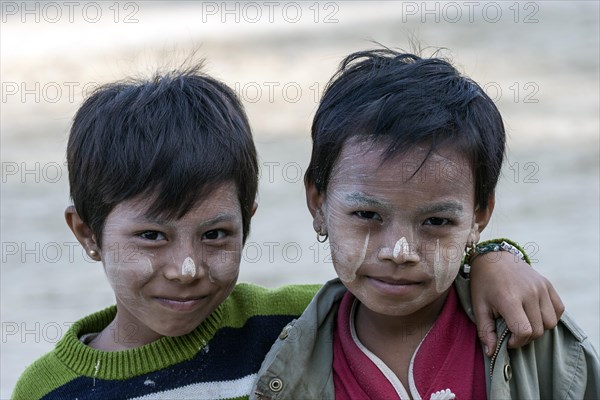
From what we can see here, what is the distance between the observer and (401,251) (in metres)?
2.65

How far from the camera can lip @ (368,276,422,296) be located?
8.93 ft

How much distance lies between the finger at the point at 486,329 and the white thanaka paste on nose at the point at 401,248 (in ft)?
0.97

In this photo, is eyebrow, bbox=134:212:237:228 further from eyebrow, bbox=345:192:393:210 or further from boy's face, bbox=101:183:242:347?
eyebrow, bbox=345:192:393:210

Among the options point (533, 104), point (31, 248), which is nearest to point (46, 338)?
point (31, 248)

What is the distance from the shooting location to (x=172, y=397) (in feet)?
9.96

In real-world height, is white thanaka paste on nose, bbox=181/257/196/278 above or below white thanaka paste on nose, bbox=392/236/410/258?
below

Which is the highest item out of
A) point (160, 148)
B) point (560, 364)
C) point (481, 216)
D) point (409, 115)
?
point (409, 115)

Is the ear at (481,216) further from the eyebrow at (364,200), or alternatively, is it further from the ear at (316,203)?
the ear at (316,203)

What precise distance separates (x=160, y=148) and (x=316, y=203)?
1.49 feet

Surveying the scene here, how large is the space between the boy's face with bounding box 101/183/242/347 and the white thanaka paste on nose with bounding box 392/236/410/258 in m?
0.51

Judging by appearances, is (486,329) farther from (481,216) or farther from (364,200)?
(364,200)

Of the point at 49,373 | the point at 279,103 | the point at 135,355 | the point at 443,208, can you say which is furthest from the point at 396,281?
the point at 279,103

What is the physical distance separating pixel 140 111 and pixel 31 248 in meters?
3.11

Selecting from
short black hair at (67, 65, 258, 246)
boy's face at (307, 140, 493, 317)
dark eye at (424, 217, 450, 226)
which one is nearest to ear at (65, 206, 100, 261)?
short black hair at (67, 65, 258, 246)
